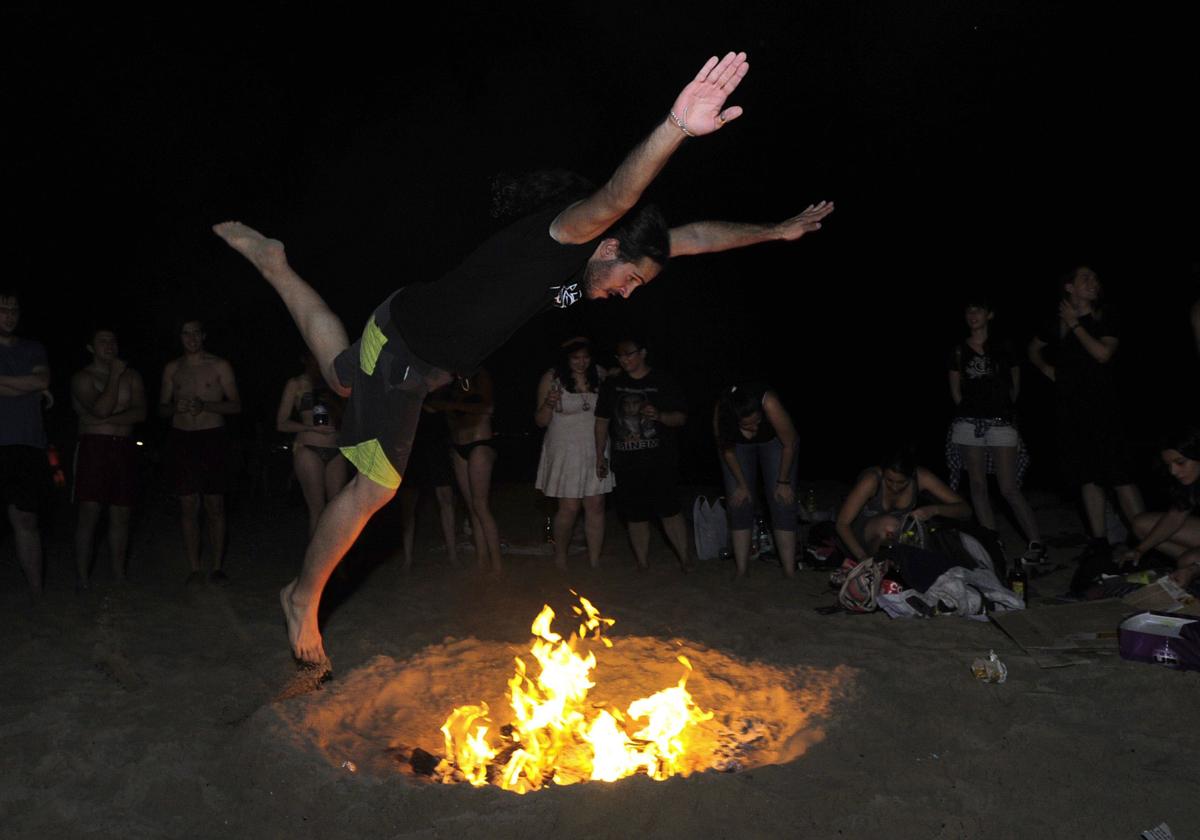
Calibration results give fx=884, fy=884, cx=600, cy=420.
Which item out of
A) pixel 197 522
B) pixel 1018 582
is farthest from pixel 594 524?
pixel 1018 582

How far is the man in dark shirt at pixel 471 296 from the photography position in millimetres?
2717

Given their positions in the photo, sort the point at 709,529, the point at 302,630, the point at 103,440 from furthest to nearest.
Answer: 1. the point at 709,529
2. the point at 103,440
3. the point at 302,630

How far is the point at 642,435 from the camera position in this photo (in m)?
6.71

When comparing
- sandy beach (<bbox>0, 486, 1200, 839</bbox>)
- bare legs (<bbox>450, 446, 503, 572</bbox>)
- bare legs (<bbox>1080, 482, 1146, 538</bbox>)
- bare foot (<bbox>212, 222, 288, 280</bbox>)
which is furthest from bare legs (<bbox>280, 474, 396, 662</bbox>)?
bare legs (<bbox>1080, 482, 1146, 538</bbox>)

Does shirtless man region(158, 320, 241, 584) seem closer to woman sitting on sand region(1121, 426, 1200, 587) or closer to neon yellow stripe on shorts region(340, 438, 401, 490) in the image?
neon yellow stripe on shorts region(340, 438, 401, 490)

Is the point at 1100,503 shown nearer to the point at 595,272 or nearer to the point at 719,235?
the point at 719,235

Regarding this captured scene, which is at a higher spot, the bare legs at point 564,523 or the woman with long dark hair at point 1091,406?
the woman with long dark hair at point 1091,406

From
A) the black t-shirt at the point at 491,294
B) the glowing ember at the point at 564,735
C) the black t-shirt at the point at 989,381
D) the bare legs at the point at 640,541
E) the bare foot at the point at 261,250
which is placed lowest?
the glowing ember at the point at 564,735

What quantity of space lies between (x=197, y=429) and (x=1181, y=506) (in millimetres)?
6562

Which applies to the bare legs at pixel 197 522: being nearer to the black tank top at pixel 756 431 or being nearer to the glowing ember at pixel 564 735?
the glowing ember at pixel 564 735

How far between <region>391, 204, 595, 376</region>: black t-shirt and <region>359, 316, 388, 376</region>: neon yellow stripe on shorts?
11cm

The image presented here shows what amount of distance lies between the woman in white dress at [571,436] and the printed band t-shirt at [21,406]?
3.35m

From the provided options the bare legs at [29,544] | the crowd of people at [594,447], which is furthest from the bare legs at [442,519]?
the bare legs at [29,544]

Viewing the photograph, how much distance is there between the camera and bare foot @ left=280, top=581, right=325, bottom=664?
13.5 feet
